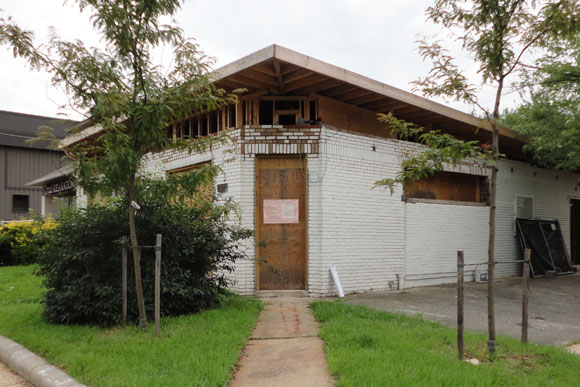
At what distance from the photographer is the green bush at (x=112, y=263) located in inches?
240

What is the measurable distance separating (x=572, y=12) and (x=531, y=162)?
35.8ft

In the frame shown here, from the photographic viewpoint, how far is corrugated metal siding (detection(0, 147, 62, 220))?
27.8m

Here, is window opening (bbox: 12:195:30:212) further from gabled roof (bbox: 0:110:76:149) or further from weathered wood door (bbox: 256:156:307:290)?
weathered wood door (bbox: 256:156:307:290)

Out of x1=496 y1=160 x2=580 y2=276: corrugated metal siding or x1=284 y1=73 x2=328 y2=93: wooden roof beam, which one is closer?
x1=284 y1=73 x2=328 y2=93: wooden roof beam

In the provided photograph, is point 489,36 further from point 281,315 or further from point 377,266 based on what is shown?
point 377,266

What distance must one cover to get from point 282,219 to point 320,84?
2.78 m

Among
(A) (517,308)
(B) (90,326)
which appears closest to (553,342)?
(A) (517,308)

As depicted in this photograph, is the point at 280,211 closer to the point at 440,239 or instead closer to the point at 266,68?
the point at 266,68

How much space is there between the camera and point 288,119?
9367 mm

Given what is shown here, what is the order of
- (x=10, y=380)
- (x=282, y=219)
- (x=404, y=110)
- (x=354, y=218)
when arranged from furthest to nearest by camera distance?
(x=404, y=110) → (x=354, y=218) → (x=282, y=219) → (x=10, y=380)

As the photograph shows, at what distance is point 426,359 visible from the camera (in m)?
4.36

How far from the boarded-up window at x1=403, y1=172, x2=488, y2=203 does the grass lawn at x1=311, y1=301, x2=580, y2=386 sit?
536 centimetres

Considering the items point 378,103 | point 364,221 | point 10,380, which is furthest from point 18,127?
point 10,380

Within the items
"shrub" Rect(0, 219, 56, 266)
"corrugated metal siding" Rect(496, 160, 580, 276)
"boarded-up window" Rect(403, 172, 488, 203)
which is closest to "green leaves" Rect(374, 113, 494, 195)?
"boarded-up window" Rect(403, 172, 488, 203)
